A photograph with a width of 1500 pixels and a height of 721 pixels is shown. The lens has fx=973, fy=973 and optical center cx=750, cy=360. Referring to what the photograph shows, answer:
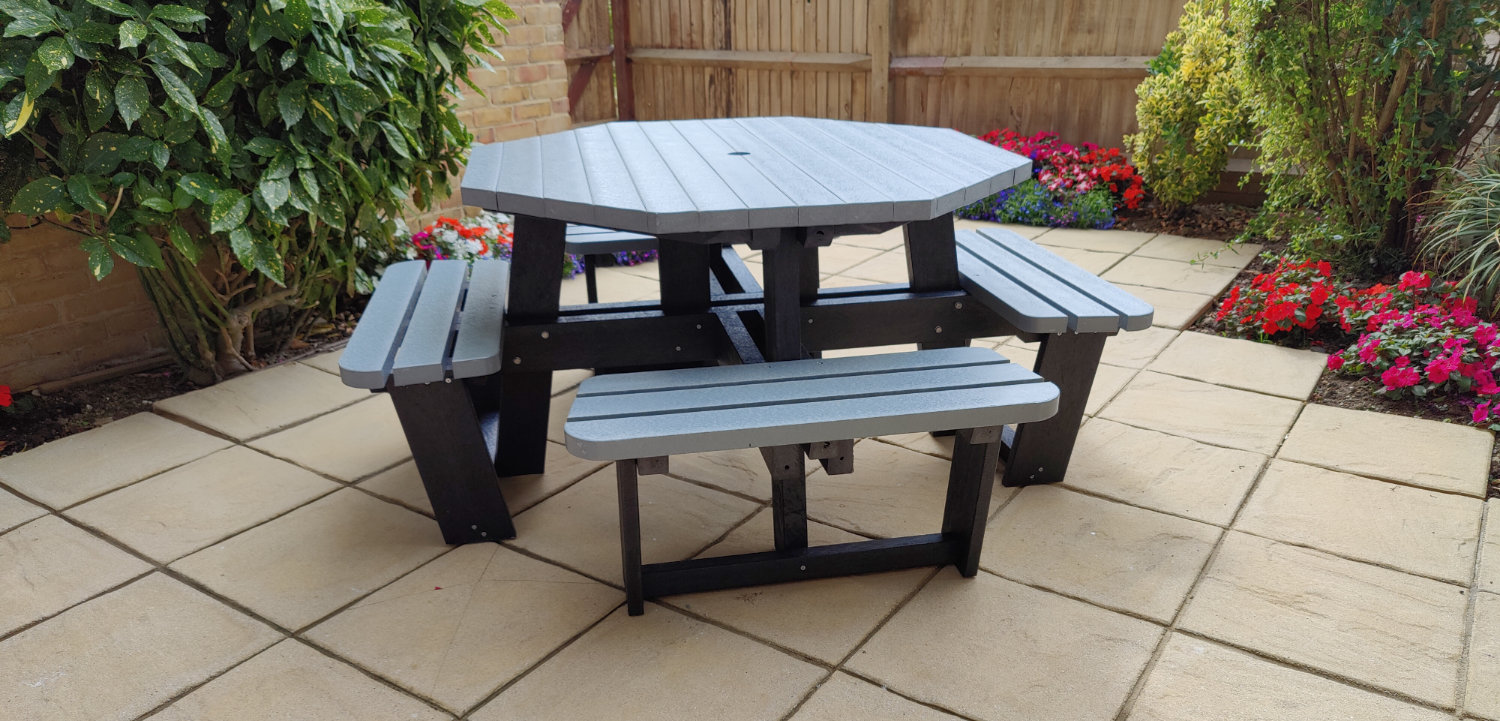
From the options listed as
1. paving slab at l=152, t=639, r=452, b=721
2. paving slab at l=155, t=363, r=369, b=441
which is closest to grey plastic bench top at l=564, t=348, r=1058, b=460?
paving slab at l=152, t=639, r=452, b=721

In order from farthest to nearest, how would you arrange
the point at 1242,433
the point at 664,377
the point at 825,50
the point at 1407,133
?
the point at 825,50 → the point at 1407,133 → the point at 1242,433 → the point at 664,377

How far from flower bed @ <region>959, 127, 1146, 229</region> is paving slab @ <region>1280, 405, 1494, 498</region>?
246 centimetres

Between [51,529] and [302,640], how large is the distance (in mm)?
963

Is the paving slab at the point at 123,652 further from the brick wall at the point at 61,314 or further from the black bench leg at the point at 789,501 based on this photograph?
the brick wall at the point at 61,314

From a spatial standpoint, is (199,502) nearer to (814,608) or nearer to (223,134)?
(223,134)

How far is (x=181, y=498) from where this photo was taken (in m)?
2.62

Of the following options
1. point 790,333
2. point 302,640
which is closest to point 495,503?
point 302,640

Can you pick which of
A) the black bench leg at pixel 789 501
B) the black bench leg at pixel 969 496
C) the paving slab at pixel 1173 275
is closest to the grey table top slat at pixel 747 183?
the black bench leg at pixel 789 501

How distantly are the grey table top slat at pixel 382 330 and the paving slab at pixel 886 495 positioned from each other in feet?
3.62

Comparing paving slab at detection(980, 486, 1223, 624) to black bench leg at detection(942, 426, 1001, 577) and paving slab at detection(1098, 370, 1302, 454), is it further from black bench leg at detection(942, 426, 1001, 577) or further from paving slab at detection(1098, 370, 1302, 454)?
paving slab at detection(1098, 370, 1302, 454)

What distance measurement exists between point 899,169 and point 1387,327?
2.05 meters

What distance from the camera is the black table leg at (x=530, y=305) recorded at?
2.35m

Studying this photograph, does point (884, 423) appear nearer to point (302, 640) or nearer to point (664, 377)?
point (664, 377)

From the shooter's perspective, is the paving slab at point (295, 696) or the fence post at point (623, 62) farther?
the fence post at point (623, 62)
